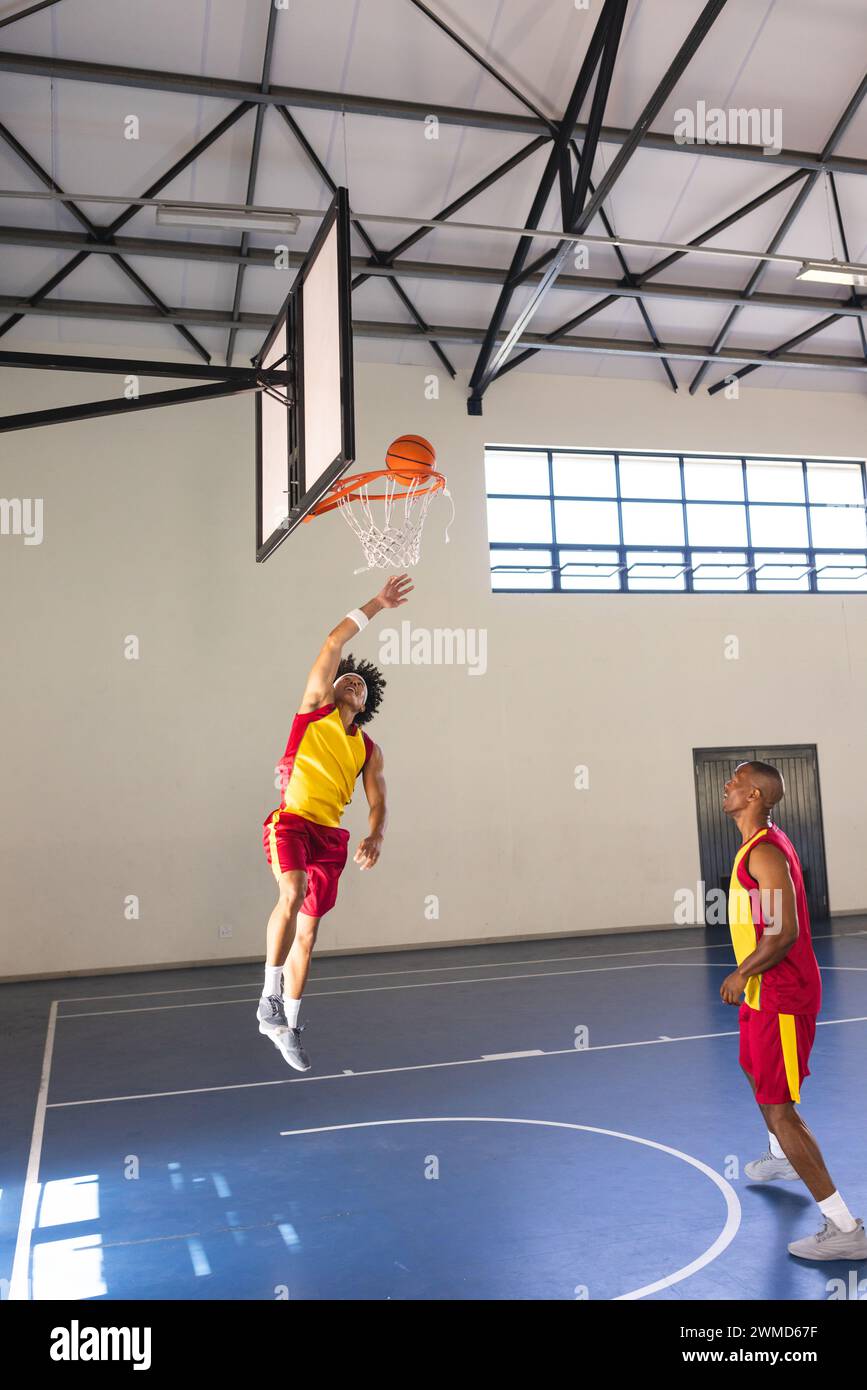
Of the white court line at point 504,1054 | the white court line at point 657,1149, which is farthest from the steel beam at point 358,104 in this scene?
the white court line at point 657,1149

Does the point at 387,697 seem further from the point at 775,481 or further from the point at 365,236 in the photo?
the point at 775,481

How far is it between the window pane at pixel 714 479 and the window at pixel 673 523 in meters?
0.01

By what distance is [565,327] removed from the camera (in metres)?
13.4

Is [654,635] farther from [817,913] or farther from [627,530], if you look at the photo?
[817,913]

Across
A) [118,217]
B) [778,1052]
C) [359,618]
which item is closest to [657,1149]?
[778,1052]

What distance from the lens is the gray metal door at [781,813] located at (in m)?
14.1

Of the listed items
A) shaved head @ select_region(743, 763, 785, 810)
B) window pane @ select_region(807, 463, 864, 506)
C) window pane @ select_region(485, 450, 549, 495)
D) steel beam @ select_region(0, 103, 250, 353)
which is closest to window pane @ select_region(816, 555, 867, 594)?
window pane @ select_region(807, 463, 864, 506)

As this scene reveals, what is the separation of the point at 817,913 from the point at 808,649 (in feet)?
12.2

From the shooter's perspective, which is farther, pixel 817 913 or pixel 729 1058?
pixel 817 913

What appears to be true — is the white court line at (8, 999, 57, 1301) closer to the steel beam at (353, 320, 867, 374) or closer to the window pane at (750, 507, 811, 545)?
the steel beam at (353, 320, 867, 374)

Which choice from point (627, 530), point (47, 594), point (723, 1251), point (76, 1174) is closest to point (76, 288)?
point (47, 594)

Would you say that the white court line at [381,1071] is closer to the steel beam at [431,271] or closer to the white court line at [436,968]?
the white court line at [436,968]

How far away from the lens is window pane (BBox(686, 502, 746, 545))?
14570 mm

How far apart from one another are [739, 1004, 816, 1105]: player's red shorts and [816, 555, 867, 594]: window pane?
12.0 m
